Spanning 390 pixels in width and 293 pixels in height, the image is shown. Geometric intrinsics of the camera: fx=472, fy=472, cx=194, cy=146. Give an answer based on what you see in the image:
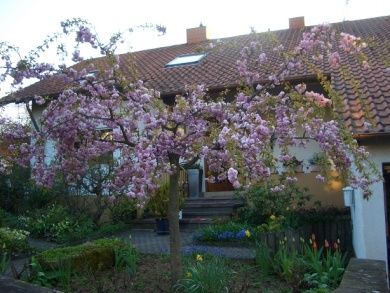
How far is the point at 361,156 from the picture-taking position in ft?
17.3

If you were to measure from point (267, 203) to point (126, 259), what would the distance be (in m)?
4.41

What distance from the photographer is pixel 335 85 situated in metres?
10.1

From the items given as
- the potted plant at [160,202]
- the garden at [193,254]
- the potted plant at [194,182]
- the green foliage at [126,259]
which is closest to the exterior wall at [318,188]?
the garden at [193,254]

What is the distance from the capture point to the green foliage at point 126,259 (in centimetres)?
691

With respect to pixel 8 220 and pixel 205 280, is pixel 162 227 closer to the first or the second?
pixel 8 220

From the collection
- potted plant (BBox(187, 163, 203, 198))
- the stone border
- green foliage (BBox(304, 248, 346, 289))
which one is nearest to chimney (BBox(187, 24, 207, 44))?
potted plant (BBox(187, 163, 203, 198))

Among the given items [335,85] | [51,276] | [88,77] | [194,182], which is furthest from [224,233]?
[88,77]

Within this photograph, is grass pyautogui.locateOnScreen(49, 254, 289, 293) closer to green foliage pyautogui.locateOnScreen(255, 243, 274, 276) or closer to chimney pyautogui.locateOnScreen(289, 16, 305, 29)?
Answer: green foliage pyautogui.locateOnScreen(255, 243, 274, 276)

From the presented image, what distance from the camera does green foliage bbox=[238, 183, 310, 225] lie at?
1053cm

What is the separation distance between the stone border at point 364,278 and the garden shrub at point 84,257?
3.62 meters

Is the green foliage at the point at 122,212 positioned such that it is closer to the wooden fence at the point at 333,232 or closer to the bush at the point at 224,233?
the bush at the point at 224,233

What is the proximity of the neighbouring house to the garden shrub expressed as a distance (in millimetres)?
2274

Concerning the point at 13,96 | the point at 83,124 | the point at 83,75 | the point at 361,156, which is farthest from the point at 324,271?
the point at 13,96

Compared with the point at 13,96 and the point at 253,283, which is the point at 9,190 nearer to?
the point at 13,96
